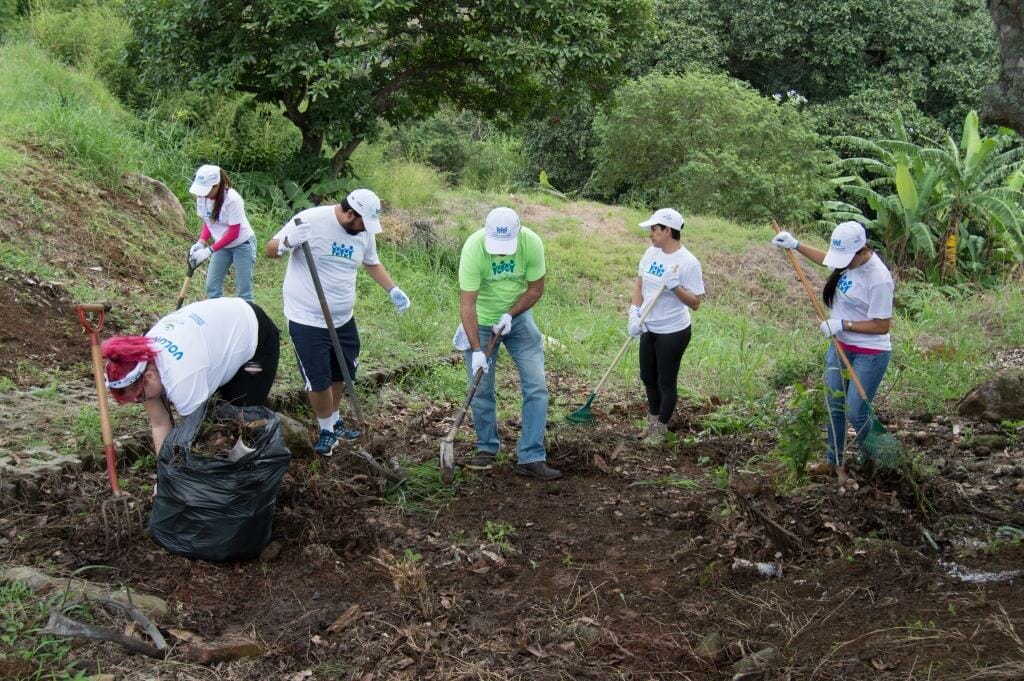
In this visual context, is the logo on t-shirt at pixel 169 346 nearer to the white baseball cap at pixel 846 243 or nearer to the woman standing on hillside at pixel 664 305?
the woman standing on hillside at pixel 664 305

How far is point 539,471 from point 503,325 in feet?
3.05

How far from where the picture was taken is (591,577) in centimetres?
452

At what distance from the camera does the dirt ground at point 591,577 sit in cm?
364

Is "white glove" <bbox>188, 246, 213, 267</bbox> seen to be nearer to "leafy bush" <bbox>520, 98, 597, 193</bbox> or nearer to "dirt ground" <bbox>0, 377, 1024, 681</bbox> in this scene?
"dirt ground" <bbox>0, 377, 1024, 681</bbox>

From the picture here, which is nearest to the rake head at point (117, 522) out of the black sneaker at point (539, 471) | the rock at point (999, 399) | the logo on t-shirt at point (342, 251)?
the logo on t-shirt at point (342, 251)

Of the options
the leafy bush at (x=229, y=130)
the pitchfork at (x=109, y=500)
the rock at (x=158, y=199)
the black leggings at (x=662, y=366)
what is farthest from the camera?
the leafy bush at (x=229, y=130)

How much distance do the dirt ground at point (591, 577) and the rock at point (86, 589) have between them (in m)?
0.10

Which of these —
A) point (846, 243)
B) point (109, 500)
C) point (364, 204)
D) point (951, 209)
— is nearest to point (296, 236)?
point (364, 204)

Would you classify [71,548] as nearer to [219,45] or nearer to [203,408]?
[203,408]

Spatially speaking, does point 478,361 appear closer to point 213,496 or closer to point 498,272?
point 498,272

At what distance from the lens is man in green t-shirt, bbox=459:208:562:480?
5598mm

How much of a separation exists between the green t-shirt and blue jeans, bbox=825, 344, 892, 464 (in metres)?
1.82

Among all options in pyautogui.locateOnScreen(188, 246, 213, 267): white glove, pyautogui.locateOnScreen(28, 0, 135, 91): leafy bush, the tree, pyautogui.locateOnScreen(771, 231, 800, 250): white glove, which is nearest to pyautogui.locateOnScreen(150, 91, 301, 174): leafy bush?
the tree

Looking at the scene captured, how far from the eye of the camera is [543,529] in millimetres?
5164
